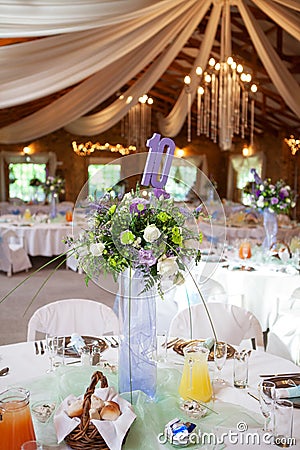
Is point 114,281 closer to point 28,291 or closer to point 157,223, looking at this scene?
point 157,223

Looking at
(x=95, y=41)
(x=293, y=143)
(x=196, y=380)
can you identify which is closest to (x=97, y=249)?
(x=196, y=380)

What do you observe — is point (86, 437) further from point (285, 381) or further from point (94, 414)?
point (285, 381)

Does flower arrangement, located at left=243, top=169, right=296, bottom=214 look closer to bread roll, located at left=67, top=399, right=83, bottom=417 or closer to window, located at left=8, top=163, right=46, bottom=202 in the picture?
bread roll, located at left=67, top=399, right=83, bottom=417

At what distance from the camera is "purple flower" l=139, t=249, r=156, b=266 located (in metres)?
1.69

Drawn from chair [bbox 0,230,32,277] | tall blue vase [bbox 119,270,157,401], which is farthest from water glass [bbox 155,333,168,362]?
chair [bbox 0,230,32,277]

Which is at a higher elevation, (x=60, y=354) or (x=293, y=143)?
(x=293, y=143)

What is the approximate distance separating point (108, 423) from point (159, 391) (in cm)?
41

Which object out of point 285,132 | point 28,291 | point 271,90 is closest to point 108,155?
point 285,132

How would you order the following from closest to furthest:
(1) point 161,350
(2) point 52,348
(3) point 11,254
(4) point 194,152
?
(2) point 52,348 < (1) point 161,350 < (3) point 11,254 < (4) point 194,152

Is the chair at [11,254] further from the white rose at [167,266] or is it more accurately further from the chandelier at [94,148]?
the chandelier at [94,148]

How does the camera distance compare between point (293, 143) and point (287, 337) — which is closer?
point (287, 337)

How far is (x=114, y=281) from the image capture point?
1873 mm
